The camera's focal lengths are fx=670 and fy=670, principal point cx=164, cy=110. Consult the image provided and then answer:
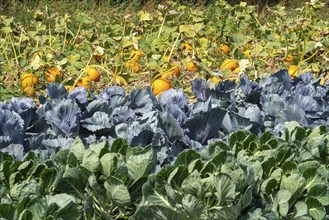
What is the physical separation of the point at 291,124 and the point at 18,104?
1092 mm

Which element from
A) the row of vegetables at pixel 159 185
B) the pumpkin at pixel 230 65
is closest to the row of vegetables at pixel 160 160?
the row of vegetables at pixel 159 185

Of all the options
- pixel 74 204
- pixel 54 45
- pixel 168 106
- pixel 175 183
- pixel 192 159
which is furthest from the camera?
pixel 54 45

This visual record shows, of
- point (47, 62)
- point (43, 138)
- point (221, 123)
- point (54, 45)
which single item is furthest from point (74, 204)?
point (54, 45)

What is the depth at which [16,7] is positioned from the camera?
7676mm

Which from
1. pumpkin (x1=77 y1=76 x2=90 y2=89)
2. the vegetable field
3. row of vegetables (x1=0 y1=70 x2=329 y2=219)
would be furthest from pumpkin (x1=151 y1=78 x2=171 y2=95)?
row of vegetables (x1=0 y1=70 x2=329 y2=219)

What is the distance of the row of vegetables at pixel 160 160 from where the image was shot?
1.93 m

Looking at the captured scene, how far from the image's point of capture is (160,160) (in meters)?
2.32

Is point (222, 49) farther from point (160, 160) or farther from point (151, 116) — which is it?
point (160, 160)

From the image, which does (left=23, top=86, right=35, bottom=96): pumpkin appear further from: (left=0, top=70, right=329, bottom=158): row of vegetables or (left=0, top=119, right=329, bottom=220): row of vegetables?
(left=0, top=119, right=329, bottom=220): row of vegetables

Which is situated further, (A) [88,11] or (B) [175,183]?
(A) [88,11]

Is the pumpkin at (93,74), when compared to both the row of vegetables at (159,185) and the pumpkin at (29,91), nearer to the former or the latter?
the pumpkin at (29,91)

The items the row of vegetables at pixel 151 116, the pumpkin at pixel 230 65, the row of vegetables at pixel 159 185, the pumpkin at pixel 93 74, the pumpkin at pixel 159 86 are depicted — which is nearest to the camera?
the row of vegetables at pixel 159 185

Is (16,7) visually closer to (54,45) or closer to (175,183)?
(54,45)

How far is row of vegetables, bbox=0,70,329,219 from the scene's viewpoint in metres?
1.93
